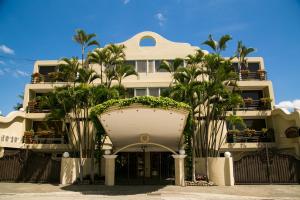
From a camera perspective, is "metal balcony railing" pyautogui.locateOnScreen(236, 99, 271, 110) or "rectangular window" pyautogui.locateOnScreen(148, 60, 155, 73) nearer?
"metal balcony railing" pyautogui.locateOnScreen(236, 99, 271, 110)

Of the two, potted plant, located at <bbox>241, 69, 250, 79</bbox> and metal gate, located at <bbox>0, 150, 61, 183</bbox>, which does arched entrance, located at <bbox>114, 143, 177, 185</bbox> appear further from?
potted plant, located at <bbox>241, 69, 250, 79</bbox>

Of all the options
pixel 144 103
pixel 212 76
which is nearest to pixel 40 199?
pixel 144 103

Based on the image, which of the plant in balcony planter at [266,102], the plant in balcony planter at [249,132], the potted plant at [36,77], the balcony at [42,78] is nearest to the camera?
the plant in balcony planter at [249,132]

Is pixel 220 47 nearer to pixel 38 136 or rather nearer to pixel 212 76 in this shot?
pixel 212 76

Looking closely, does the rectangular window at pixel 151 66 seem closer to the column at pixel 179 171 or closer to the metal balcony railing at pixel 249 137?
the metal balcony railing at pixel 249 137

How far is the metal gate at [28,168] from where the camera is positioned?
20.9m

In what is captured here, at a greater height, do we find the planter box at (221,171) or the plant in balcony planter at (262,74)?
the plant in balcony planter at (262,74)

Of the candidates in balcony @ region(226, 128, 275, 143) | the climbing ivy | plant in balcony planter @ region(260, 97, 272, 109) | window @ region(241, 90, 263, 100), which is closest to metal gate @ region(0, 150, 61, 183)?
the climbing ivy

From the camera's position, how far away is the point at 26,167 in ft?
69.5

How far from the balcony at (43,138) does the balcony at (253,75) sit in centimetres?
1959

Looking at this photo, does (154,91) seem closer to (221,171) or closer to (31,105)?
(221,171)

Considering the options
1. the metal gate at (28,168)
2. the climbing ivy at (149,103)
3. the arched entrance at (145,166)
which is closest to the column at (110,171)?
the arched entrance at (145,166)

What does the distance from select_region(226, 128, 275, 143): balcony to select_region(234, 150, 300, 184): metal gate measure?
174 inches

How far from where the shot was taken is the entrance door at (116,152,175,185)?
76.9 feet
